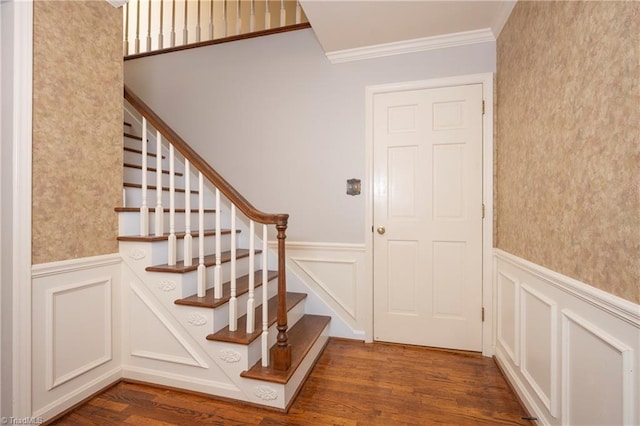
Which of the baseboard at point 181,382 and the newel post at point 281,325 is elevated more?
the newel post at point 281,325

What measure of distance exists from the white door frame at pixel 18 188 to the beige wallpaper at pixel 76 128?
39 mm

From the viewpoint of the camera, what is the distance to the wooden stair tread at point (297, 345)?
166cm

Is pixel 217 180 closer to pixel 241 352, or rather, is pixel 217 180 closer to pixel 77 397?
pixel 241 352

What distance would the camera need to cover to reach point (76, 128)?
1691mm

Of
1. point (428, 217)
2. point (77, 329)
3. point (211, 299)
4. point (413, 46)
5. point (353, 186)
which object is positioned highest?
point (413, 46)

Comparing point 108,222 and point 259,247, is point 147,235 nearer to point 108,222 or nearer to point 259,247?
point 108,222

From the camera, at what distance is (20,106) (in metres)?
1.42

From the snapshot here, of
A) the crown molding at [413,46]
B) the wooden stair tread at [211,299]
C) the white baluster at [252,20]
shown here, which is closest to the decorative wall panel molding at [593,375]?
the wooden stair tread at [211,299]

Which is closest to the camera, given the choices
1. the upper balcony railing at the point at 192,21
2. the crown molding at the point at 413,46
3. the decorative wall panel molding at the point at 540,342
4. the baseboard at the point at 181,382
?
the decorative wall panel molding at the point at 540,342

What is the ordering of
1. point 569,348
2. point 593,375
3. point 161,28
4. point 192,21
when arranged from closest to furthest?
point 593,375 → point 569,348 → point 161,28 → point 192,21

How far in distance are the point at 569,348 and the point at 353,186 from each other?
5.53ft

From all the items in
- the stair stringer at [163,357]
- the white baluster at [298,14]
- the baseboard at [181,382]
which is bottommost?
the baseboard at [181,382]

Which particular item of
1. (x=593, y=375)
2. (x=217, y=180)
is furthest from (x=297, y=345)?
(x=593, y=375)

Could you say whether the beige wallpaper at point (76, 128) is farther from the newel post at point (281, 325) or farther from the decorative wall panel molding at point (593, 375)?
the decorative wall panel molding at point (593, 375)
